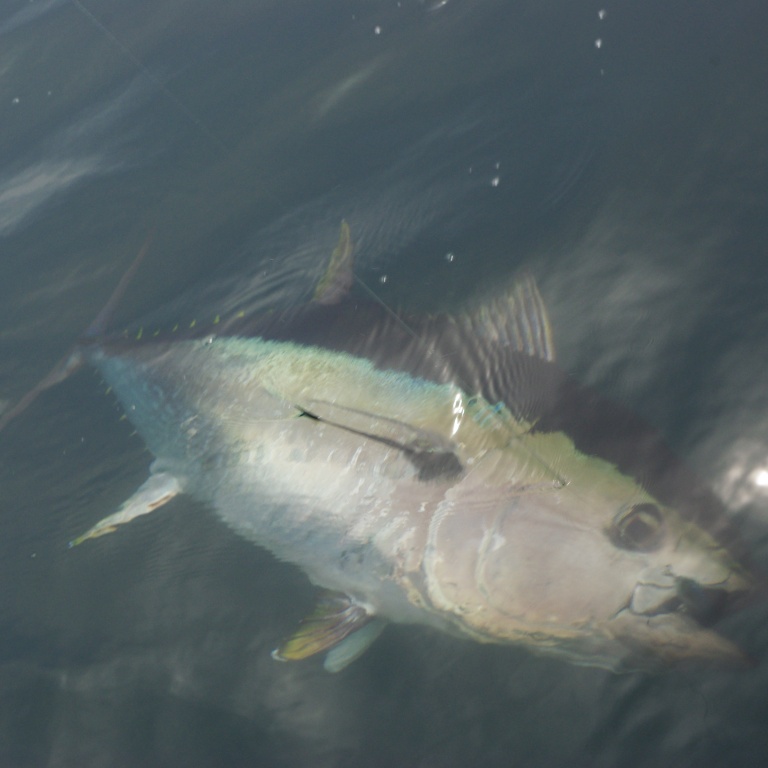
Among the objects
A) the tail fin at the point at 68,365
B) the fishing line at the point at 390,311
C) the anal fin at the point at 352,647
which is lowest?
the anal fin at the point at 352,647

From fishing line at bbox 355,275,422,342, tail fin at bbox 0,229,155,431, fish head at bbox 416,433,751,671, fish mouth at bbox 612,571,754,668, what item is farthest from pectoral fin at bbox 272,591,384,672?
tail fin at bbox 0,229,155,431

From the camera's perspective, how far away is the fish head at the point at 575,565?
1897 millimetres

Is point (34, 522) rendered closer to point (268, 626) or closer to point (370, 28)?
point (268, 626)

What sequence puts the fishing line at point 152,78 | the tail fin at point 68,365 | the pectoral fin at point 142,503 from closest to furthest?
the pectoral fin at point 142,503
the tail fin at point 68,365
the fishing line at point 152,78

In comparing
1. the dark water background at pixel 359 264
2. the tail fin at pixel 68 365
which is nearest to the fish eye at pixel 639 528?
the dark water background at pixel 359 264

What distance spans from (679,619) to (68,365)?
2849 mm

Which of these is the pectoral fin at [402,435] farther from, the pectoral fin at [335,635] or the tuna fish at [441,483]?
the pectoral fin at [335,635]

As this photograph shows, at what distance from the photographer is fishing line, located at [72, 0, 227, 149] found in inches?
188

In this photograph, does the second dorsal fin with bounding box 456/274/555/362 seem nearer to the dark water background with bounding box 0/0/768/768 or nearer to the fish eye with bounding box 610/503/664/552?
the dark water background with bounding box 0/0/768/768

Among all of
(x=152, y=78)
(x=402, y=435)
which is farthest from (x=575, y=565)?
(x=152, y=78)

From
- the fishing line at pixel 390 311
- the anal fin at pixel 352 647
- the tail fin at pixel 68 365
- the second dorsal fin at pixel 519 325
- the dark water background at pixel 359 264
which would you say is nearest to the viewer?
the dark water background at pixel 359 264

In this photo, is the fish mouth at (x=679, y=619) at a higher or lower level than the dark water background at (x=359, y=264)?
lower

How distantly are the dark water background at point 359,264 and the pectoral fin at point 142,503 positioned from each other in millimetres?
70

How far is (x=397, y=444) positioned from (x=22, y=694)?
153cm
